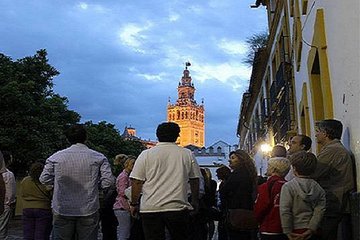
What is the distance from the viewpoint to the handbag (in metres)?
7.73

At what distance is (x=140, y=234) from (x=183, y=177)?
315cm

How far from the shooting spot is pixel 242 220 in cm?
777

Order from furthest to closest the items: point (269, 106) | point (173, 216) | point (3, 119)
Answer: point (3, 119)
point (269, 106)
point (173, 216)

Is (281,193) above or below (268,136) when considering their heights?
below

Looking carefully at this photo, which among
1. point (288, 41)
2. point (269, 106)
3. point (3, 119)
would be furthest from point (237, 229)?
point (3, 119)

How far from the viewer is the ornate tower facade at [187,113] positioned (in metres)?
170

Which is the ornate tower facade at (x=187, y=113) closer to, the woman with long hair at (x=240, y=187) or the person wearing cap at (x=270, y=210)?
the woman with long hair at (x=240, y=187)

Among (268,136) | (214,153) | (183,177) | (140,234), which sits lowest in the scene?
(140,234)

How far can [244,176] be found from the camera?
8.01m

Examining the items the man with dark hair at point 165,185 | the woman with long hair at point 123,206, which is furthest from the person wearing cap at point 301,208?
the woman with long hair at point 123,206

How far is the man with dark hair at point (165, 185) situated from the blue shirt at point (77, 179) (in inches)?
20.3

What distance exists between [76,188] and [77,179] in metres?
0.10

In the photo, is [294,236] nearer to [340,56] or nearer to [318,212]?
[318,212]

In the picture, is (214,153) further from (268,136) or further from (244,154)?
(244,154)
